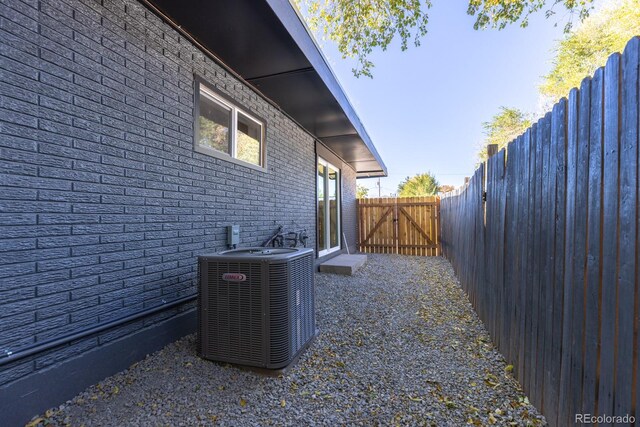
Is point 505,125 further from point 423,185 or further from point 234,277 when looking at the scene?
point 234,277

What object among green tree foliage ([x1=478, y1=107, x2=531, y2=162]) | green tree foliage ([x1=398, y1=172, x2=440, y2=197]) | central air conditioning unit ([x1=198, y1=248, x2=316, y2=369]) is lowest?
central air conditioning unit ([x1=198, y1=248, x2=316, y2=369])

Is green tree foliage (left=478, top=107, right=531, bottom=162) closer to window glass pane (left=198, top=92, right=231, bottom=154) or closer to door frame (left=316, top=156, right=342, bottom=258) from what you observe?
door frame (left=316, top=156, right=342, bottom=258)

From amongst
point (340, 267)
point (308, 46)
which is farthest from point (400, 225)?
point (308, 46)

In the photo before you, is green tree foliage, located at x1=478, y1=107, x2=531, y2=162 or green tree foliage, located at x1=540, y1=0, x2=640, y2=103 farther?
green tree foliage, located at x1=478, y1=107, x2=531, y2=162

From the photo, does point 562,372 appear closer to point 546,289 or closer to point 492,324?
point 546,289

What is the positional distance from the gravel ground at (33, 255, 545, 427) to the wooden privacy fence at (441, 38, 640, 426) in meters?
0.35

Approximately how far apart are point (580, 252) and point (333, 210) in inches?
264

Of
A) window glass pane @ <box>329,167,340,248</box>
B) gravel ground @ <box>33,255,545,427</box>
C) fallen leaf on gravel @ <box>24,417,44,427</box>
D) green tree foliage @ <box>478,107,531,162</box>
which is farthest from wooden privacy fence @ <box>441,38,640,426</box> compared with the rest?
green tree foliage @ <box>478,107,531,162</box>

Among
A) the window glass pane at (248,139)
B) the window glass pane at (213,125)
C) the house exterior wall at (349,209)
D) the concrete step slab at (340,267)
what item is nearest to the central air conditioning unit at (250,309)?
the window glass pane at (213,125)

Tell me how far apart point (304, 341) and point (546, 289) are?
1866mm

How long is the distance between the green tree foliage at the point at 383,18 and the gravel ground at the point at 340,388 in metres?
5.10

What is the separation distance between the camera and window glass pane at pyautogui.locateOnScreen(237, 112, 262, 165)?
396 cm

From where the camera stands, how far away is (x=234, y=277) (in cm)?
229

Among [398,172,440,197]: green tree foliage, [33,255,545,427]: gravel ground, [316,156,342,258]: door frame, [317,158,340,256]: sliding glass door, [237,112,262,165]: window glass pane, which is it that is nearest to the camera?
[33,255,545,427]: gravel ground
